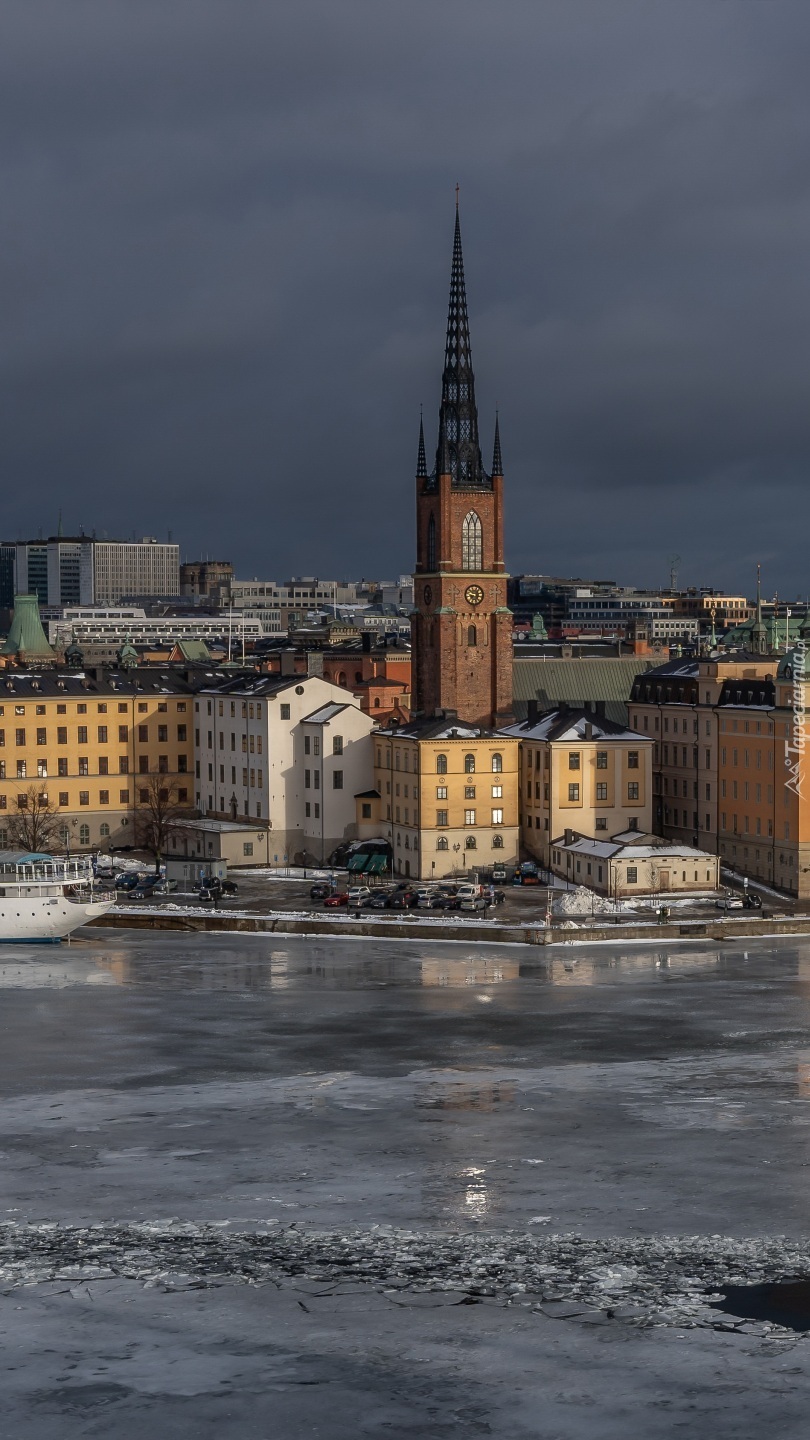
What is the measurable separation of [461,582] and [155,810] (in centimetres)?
2320

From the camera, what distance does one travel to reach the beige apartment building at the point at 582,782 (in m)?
111

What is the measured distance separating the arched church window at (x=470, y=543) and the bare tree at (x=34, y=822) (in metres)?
28.5

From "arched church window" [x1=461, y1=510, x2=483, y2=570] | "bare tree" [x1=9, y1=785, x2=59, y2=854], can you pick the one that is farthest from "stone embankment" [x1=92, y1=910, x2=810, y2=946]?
"arched church window" [x1=461, y1=510, x2=483, y2=570]

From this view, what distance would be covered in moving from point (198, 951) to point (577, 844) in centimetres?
2388

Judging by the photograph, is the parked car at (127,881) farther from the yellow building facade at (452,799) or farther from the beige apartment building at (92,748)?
the beige apartment building at (92,748)

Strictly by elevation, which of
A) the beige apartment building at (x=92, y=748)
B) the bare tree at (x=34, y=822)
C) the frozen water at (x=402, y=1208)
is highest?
the beige apartment building at (x=92, y=748)

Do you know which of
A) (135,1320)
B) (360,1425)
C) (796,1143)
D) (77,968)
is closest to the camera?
(360,1425)

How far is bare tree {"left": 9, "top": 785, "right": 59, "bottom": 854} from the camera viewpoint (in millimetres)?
119188

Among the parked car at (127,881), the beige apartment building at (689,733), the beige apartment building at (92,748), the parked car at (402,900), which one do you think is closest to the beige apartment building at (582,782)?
the beige apartment building at (689,733)

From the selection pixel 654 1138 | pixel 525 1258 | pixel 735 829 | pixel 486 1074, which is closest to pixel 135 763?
pixel 735 829

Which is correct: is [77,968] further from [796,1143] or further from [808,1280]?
[808,1280]

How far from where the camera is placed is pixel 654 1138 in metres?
57.0

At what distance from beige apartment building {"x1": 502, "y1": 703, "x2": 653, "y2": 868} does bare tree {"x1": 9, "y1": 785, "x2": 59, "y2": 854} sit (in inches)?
1057

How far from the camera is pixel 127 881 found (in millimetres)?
109500
